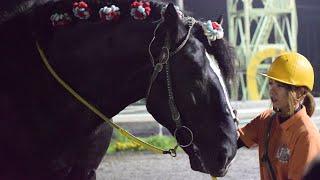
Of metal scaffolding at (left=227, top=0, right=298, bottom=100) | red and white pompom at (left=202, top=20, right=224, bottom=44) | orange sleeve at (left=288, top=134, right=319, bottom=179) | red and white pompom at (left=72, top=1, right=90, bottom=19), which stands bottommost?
metal scaffolding at (left=227, top=0, right=298, bottom=100)

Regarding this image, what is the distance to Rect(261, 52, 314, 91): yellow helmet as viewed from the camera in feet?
8.52

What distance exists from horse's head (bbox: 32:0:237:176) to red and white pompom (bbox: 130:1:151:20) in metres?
0.01

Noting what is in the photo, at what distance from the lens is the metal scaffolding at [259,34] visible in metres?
8.32

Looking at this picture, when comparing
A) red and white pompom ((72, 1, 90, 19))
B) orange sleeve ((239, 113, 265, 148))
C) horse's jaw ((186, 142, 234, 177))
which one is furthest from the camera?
orange sleeve ((239, 113, 265, 148))

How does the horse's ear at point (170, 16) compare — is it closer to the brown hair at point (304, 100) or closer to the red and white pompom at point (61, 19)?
the red and white pompom at point (61, 19)

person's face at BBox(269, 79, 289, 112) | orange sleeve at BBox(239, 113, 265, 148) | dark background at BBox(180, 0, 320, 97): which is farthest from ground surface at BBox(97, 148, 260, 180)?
person's face at BBox(269, 79, 289, 112)

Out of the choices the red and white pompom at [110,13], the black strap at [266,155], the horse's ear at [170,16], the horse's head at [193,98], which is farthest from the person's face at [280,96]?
the red and white pompom at [110,13]

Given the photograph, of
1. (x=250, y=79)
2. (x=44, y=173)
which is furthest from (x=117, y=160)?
(x=44, y=173)

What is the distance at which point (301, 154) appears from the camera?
95.3 inches

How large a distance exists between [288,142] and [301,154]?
0.13 m

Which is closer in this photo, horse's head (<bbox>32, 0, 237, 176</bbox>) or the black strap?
horse's head (<bbox>32, 0, 237, 176</bbox>)

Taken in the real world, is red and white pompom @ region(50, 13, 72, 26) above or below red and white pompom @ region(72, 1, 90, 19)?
below

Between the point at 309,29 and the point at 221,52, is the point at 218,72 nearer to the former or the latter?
the point at 221,52

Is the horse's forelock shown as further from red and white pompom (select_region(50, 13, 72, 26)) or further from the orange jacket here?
red and white pompom (select_region(50, 13, 72, 26))
